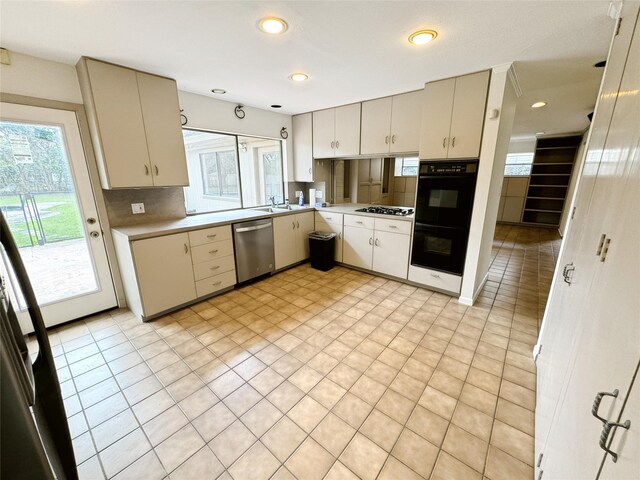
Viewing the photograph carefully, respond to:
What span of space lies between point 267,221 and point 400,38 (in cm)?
237

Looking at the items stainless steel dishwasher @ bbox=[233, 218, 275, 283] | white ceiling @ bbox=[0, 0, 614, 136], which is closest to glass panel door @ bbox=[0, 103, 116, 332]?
white ceiling @ bbox=[0, 0, 614, 136]

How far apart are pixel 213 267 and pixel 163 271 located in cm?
53

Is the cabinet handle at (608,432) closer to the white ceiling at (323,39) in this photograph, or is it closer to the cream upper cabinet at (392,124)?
the white ceiling at (323,39)

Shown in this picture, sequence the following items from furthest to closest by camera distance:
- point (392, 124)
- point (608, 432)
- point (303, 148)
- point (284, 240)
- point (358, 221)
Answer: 1. point (303, 148)
2. point (284, 240)
3. point (358, 221)
4. point (392, 124)
5. point (608, 432)

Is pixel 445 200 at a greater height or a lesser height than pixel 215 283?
greater

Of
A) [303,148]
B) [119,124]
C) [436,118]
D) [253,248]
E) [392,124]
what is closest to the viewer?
[119,124]

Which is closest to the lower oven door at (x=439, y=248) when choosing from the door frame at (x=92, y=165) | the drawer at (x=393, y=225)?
the drawer at (x=393, y=225)

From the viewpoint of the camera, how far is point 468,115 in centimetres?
256

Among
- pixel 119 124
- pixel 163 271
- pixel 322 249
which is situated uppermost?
pixel 119 124

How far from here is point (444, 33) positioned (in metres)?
1.80

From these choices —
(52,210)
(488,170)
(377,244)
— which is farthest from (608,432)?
(52,210)

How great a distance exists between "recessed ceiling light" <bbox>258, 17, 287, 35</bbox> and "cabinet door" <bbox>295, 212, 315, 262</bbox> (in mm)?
2348

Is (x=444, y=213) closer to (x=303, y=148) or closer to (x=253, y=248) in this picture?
(x=253, y=248)

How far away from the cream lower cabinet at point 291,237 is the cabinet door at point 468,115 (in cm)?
218
